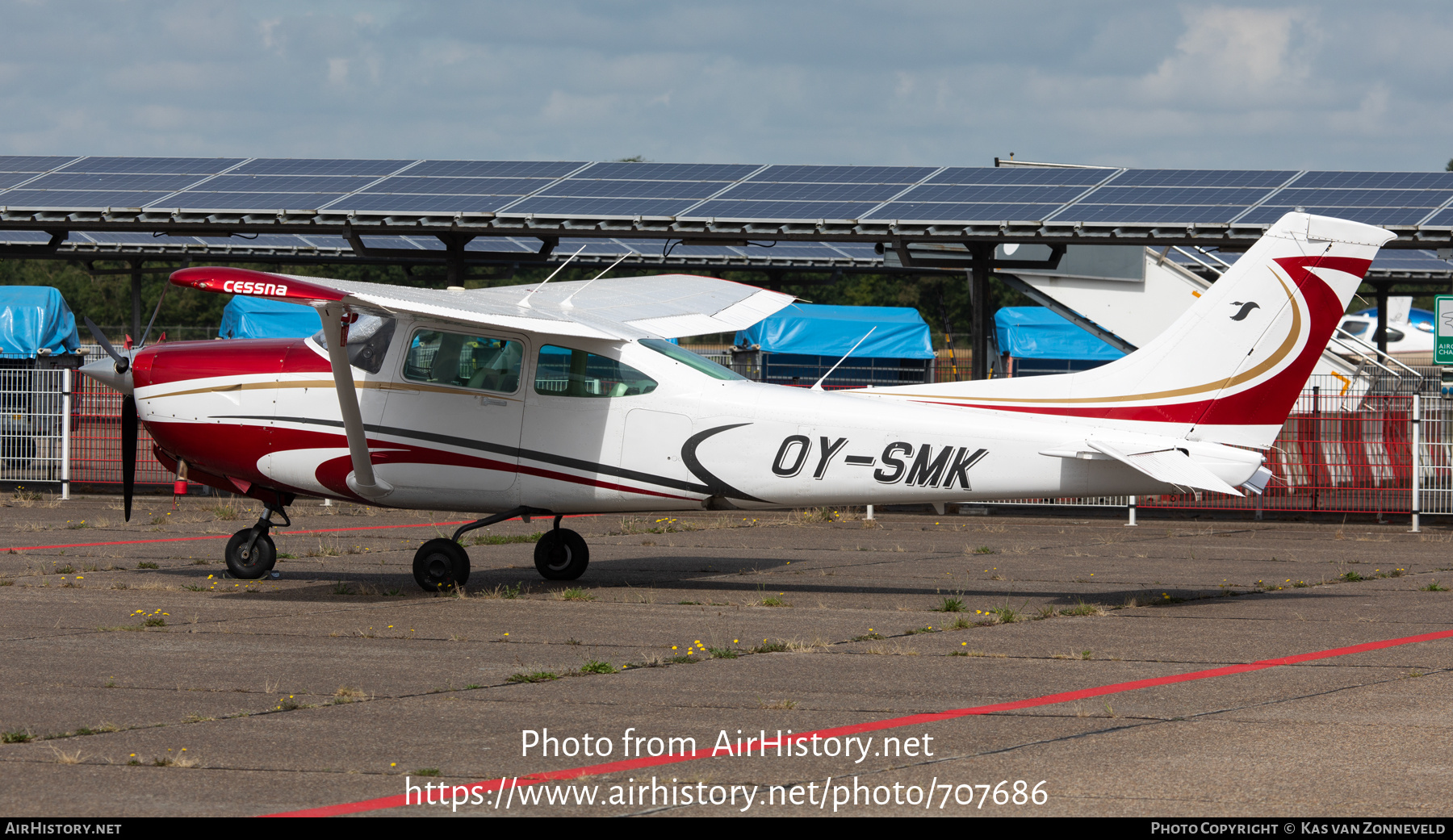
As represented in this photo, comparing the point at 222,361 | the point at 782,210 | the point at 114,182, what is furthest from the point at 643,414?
the point at 114,182

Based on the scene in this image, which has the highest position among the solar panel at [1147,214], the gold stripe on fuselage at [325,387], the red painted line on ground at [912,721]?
the solar panel at [1147,214]

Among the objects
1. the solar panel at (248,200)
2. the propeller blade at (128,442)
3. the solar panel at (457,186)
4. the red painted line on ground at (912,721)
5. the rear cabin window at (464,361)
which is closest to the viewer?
the red painted line on ground at (912,721)

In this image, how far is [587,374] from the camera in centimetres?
1145

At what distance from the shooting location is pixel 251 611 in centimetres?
1036

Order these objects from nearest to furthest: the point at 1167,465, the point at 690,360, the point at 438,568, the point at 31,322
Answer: the point at 1167,465
the point at 438,568
the point at 690,360
the point at 31,322

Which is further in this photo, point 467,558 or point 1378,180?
point 1378,180

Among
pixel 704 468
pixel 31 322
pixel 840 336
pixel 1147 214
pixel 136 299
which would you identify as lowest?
pixel 704 468

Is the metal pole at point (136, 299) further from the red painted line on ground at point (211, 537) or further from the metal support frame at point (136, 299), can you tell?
the red painted line on ground at point (211, 537)

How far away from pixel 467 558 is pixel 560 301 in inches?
104

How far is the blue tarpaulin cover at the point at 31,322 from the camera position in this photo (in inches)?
1051

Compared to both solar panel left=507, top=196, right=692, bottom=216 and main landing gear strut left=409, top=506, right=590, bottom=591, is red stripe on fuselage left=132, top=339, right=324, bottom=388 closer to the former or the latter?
main landing gear strut left=409, top=506, right=590, bottom=591

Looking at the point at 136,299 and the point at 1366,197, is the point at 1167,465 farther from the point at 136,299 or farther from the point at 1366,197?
the point at 136,299

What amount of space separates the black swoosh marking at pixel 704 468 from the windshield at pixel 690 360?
0.51 m

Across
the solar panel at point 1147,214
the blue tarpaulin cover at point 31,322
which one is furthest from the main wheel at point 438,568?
the blue tarpaulin cover at point 31,322
